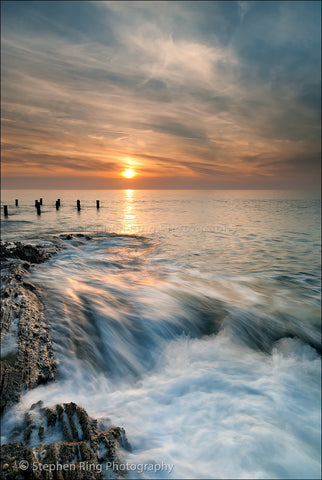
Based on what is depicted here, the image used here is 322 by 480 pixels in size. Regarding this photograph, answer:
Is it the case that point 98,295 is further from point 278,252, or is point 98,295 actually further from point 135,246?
point 278,252

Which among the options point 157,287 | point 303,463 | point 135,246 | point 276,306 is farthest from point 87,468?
point 135,246

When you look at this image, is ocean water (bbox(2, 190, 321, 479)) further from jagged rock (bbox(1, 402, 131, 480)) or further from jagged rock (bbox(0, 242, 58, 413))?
jagged rock (bbox(1, 402, 131, 480))

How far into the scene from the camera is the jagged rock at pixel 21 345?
10.1 feet

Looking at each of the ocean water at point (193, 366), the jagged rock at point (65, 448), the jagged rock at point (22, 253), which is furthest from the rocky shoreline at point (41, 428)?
the jagged rock at point (22, 253)

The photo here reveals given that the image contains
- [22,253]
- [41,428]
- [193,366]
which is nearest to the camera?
[41,428]

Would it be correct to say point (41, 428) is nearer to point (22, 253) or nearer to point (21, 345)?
point (21, 345)

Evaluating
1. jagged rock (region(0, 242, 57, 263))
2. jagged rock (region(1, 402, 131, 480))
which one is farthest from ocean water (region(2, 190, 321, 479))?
jagged rock (region(0, 242, 57, 263))

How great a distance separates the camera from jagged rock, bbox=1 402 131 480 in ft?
6.95

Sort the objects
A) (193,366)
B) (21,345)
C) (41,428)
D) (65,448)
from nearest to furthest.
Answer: (65,448) → (41,428) → (21,345) → (193,366)

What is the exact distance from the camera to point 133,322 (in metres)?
6.30

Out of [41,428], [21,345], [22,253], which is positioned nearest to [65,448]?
[41,428]

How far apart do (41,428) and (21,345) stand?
1381 mm

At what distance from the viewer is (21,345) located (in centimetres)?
363

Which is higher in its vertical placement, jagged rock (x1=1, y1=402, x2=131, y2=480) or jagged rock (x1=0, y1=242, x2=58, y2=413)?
jagged rock (x1=0, y1=242, x2=58, y2=413)
